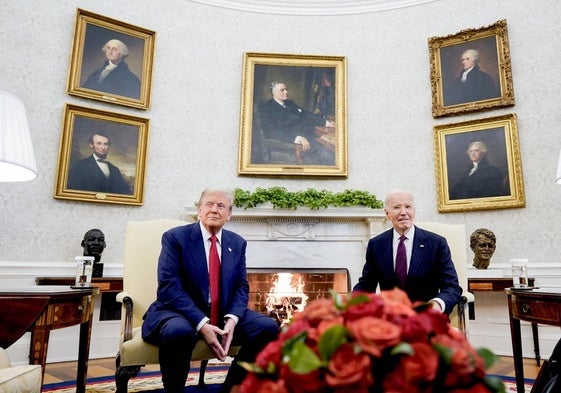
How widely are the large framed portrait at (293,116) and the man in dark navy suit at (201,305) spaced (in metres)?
2.81

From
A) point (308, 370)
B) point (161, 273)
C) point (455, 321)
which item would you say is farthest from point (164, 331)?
point (455, 321)

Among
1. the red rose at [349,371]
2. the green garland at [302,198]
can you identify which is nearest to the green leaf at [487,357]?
the red rose at [349,371]

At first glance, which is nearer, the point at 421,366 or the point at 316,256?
the point at 421,366

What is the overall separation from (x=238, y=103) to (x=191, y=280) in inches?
146

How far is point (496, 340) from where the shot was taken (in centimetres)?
476

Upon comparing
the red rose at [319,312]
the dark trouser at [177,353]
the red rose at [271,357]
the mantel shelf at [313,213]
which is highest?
the mantel shelf at [313,213]

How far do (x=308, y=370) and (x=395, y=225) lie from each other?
2.35 m

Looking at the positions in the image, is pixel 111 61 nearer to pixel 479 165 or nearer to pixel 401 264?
pixel 401 264

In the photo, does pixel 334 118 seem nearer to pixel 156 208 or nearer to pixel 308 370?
pixel 156 208

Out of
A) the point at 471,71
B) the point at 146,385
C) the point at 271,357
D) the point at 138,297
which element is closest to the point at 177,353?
the point at 138,297

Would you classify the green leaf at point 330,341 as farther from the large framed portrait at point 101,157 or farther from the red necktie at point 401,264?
the large framed portrait at point 101,157

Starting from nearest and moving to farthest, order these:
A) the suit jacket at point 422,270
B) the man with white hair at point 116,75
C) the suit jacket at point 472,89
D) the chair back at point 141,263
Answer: the suit jacket at point 422,270
the chair back at point 141,263
the man with white hair at point 116,75
the suit jacket at point 472,89

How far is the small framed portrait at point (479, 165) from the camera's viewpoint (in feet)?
Answer: 16.3

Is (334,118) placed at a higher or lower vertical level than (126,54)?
lower
